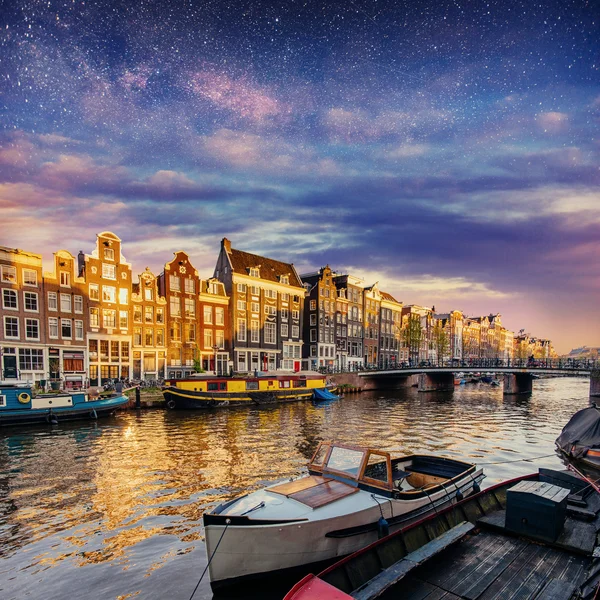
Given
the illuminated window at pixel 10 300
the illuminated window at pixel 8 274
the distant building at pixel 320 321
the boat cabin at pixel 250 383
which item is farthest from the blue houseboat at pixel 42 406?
the distant building at pixel 320 321

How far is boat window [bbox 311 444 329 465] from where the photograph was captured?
1270 cm

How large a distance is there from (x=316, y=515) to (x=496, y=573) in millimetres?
3887

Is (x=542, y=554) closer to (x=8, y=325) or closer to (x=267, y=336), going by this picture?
(x=8, y=325)

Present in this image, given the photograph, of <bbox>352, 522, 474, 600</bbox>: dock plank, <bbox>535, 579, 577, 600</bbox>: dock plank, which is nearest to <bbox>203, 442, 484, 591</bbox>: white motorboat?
<bbox>352, 522, 474, 600</bbox>: dock plank

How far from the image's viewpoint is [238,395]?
46719 mm

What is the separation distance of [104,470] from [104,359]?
33.8 meters

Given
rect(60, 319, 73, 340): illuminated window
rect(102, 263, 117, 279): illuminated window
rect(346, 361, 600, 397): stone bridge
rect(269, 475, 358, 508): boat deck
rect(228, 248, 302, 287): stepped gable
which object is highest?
rect(228, 248, 302, 287): stepped gable

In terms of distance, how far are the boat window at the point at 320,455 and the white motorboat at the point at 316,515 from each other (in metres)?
0.03

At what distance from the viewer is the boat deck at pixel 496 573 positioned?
747 cm

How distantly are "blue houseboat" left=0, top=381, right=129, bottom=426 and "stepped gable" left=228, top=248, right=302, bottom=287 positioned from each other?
31.8 metres

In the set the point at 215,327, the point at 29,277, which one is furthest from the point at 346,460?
the point at 215,327

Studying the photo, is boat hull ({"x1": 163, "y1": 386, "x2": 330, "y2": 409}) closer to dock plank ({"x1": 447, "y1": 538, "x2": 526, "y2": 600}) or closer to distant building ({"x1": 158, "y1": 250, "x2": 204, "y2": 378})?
distant building ({"x1": 158, "y1": 250, "x2": 204, "y2": 378})

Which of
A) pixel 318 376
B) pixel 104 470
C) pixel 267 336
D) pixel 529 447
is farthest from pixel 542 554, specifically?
pixel 267 336

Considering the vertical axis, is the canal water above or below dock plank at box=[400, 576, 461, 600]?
below
